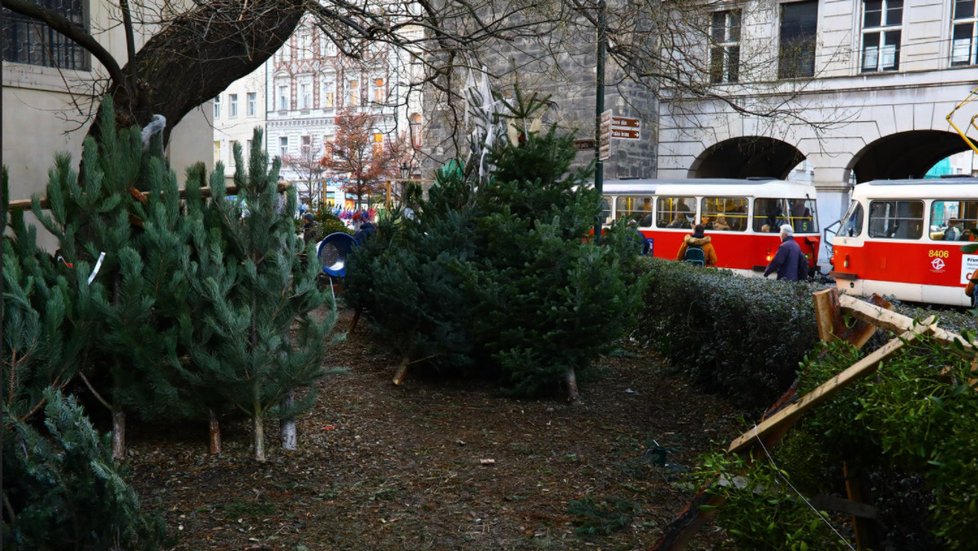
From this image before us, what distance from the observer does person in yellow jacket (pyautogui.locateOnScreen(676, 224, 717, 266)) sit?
52.5ft

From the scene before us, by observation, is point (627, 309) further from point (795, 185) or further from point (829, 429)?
point (795, 185)

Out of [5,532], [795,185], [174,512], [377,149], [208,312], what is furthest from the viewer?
[377,149]

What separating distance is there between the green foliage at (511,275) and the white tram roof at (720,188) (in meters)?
13.8

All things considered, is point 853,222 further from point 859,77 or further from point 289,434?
point 289,434

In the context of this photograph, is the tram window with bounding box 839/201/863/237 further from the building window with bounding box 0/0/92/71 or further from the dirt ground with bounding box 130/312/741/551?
the building window with bounding box 0/0/92/71

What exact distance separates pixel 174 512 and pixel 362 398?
8.49 feet

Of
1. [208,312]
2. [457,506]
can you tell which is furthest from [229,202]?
[457,506]

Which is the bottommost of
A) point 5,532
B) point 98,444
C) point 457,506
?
point 457,506

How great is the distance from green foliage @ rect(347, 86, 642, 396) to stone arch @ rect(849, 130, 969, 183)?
23313mm

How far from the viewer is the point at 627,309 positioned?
715 centimetres

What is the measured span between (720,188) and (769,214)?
1.31 meters

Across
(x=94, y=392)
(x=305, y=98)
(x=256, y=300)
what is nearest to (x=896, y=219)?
(x=256, y=300)

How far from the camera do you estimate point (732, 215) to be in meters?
21.1

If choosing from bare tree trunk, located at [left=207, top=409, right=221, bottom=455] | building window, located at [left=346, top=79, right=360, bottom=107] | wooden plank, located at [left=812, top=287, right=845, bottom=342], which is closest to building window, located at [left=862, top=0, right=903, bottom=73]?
building window, located at [left=346, top=79, right=360, bottom=107]
